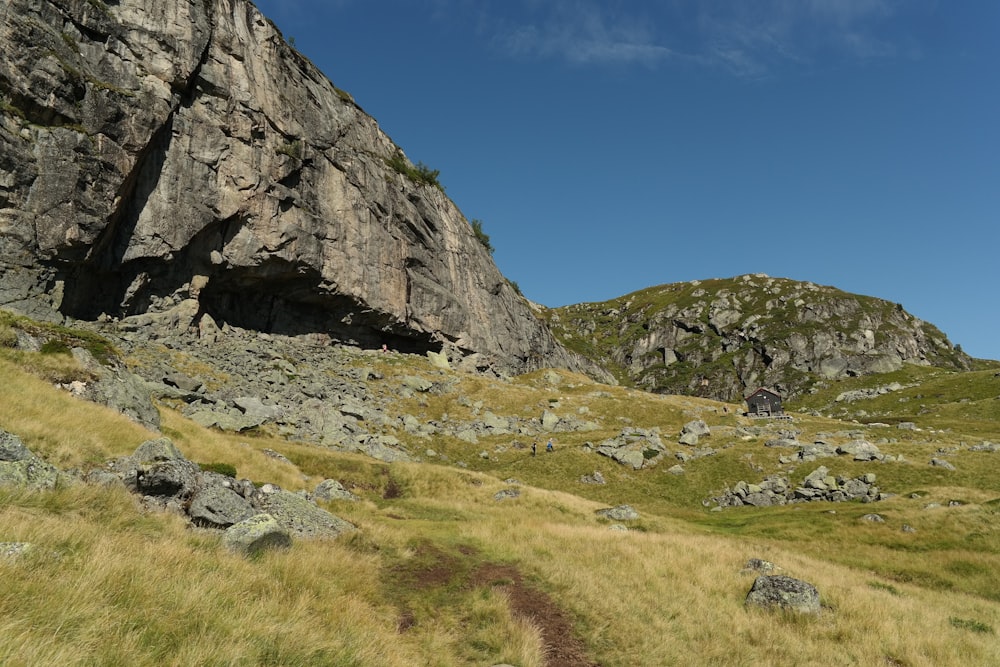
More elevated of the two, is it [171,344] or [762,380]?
[762,380]

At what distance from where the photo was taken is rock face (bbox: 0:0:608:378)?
143 feet

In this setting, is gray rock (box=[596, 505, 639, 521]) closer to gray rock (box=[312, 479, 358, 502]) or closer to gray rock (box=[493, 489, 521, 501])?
gray rock (box=[493, 489, 521, 501])

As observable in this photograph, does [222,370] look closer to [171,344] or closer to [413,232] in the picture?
[171,344]

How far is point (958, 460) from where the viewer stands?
1705 inches

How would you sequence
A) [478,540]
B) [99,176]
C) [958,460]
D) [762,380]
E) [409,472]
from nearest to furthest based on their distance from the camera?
[478,540]
[409,472]
[958,460]
[99,176]
[762,380]

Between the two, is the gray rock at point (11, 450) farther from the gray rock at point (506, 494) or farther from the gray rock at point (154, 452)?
the gray rock at point (506, 494)

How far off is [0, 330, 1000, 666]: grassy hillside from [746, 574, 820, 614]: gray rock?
1.38ft

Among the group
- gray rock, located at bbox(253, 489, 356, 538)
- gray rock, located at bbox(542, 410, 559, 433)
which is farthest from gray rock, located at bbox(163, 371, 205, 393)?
gray rock, located at bbox(542, 410, 559, 433)

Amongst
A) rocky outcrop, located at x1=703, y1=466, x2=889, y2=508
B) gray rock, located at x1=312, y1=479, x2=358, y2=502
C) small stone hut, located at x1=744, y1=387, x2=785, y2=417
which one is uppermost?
small stone hut, located at x1=744, y1=387, x2=785, y2=417

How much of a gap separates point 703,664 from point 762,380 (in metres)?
194

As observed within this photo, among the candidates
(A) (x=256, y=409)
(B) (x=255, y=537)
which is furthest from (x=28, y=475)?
(A) (x=256, y=409)

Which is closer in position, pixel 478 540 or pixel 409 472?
pixel 478 540

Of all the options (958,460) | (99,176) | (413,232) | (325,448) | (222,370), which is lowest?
(325,448)

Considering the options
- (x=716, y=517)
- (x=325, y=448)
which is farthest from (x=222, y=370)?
(x=716, y=517)
